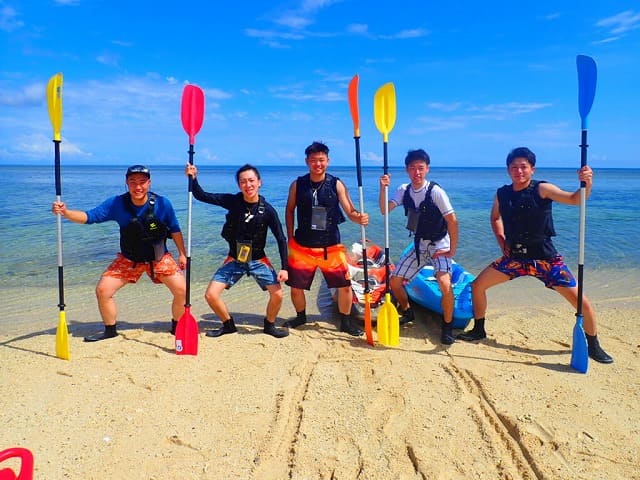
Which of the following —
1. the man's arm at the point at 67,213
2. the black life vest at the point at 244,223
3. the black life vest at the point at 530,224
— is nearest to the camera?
the man's arm at the point at 67,213

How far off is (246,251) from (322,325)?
1.47 m

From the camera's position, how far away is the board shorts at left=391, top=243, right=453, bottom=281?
4844 millimetres

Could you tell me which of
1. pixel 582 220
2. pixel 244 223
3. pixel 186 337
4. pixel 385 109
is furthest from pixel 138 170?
pixel 582 220

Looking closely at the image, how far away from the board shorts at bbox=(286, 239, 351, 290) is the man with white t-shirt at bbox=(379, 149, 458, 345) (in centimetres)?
79

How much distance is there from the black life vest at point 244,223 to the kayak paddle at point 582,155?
324 centimetres

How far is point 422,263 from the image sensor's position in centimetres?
501

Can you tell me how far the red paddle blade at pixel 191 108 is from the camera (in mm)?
4840

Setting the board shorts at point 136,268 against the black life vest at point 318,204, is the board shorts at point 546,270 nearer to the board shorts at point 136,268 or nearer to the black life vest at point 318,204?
the black life vest at point 318,204

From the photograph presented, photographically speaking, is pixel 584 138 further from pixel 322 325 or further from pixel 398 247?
pixel 398 247

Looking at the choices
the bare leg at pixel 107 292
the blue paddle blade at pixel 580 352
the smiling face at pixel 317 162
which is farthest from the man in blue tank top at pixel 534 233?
the bare leg at pixel 107 292

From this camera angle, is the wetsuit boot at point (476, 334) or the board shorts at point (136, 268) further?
the wetsuit boot at point (476, 334)

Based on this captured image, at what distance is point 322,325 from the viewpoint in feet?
18.2

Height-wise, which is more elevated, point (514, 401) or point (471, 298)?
point (471, 298)

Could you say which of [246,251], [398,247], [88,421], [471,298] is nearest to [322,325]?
[246,251]
